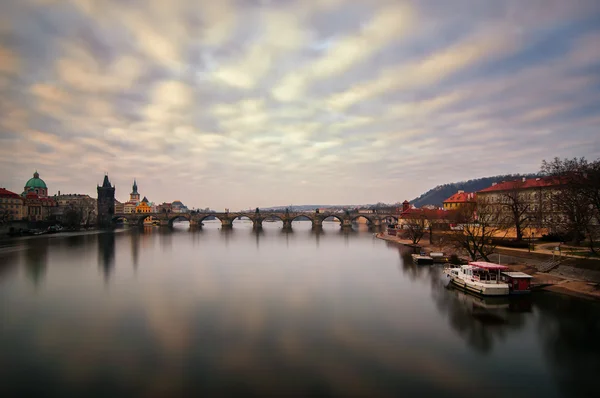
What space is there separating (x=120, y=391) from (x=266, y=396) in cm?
593

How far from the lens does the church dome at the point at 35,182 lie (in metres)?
165

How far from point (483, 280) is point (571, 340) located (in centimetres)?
1076

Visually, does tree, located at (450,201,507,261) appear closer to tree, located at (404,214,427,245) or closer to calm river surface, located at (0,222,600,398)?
calm river surface, located at (0,222,600,398)

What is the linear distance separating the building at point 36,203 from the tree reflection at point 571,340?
147106mm

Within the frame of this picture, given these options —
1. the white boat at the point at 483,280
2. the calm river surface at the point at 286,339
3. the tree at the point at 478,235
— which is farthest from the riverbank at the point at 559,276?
the white boat at the point at 483,280

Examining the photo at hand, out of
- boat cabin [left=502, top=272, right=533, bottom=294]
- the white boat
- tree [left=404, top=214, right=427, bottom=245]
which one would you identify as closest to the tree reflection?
boat cabin [left=502, top=272, right=533, bottom=294]

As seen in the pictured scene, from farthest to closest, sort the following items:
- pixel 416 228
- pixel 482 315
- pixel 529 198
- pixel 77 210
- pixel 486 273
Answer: pixel 77 210
pixel 416 228
pixel 529 198
pixel 486 273
pixel 482 315

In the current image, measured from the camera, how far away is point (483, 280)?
99.2 ft

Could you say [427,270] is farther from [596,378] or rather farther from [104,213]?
[104,213]

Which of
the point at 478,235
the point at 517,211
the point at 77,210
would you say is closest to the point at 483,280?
the point at 478,235

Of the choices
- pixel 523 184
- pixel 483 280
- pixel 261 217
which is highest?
pixel 523 184

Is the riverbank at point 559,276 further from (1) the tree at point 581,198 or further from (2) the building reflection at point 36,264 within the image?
(2) the building reflection at point 36,264

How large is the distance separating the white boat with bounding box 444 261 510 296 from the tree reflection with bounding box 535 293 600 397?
2773 mm

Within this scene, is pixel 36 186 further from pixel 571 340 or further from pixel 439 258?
pixel 571 340
